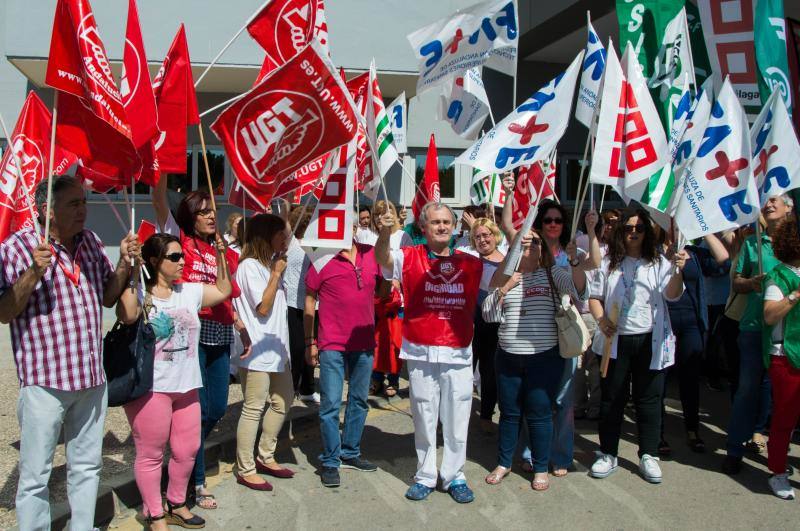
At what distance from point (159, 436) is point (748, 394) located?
4.14 metres

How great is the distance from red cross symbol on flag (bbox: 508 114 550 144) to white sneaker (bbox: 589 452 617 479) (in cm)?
242

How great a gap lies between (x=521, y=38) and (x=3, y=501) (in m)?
11.4

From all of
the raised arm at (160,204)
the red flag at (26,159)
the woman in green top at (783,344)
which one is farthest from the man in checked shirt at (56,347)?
the woman in green top at (783,344)

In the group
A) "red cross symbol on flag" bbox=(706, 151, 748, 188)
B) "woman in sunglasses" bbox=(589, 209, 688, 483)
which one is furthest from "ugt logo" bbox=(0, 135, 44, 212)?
"red cross symbol on flag" bbox=(706, 151, 748, 188)

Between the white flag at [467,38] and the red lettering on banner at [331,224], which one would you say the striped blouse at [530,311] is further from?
the white flag at [467,38]

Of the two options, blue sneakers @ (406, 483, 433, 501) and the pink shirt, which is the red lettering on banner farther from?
blue sneakers @ (406, 483, 433, 501)

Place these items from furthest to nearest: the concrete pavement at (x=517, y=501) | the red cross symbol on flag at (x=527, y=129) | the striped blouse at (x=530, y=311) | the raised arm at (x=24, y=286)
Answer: the red cross symbol on flag at (x=527, y=129)
the striped blouse at (x=530, y=311)
the concrete pavement at (x=517, y=501)
the raised arm at (x=24, y=286)

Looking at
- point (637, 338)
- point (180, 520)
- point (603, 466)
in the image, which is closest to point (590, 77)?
point (637, 338)

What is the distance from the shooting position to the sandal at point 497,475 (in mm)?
5176

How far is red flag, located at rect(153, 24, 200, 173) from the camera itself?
4832 mm

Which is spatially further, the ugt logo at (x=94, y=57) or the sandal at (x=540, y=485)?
the sandal at (x=540, y=485)

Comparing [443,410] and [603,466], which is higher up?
[443,410]

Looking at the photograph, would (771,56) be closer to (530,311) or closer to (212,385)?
(530,311)

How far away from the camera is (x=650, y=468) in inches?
205
